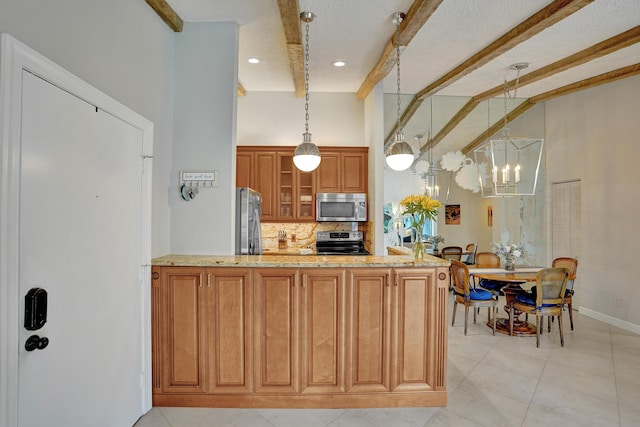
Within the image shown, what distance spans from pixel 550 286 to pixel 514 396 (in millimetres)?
1687

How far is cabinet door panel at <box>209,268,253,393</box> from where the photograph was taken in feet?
8.29

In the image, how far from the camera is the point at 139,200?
244 centimetres

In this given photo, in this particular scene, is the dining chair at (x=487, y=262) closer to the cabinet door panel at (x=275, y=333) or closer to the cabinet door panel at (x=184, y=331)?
the cabinet door panel at (x=275, y=333)

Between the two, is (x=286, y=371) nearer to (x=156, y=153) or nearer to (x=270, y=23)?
(x=156, y=153)

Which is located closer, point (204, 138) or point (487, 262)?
point (204, 138)

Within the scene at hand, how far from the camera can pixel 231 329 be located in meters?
2.54

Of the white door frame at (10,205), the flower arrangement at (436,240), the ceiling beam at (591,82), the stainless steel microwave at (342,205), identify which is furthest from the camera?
the flower arrangement at (436,240)

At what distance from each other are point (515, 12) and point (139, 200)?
11.6 ft

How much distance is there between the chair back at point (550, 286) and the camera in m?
3.82

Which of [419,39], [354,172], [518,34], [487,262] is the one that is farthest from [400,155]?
[487,262]

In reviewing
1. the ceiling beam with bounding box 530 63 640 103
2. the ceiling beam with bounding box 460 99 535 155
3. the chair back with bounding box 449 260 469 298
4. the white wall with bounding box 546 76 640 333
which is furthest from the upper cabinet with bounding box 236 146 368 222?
the white wall with bounding box 546 76 640 333

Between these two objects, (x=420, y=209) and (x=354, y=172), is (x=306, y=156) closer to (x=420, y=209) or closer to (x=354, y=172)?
(x=420, y=209)

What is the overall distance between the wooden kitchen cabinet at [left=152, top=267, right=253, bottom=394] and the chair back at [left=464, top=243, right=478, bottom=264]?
5.15 meters

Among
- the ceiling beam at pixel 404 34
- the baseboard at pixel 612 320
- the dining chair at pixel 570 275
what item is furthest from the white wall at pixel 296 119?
the baseboard at pixel 612 320
